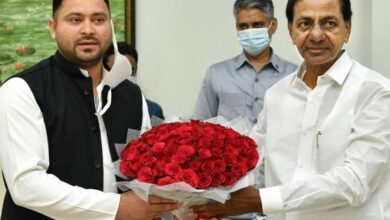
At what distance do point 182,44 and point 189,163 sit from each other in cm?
204

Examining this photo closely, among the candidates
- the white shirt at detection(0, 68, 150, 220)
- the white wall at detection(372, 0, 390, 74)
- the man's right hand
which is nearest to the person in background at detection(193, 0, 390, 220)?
the man's right hand

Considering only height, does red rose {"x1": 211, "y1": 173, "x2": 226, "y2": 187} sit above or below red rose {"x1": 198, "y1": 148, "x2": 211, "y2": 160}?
below

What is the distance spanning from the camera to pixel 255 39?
2.88 m

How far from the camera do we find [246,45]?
9.53ft

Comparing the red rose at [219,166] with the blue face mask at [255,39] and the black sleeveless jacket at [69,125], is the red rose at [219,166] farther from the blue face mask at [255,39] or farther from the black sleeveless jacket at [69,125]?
the blue face mask at [255,39]

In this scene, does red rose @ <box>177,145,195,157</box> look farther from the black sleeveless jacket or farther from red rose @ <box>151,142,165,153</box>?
the black sleeveless jacket

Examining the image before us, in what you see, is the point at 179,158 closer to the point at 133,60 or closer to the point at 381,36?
the point at 381,36

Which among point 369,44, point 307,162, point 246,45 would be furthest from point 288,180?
point 369,44

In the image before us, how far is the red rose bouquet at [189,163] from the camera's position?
1.46 meters

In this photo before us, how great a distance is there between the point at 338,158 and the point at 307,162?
0.35 ft

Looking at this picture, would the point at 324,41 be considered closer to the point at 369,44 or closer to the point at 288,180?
the point at 288,180

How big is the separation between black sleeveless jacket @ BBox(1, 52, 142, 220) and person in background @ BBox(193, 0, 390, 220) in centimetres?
38

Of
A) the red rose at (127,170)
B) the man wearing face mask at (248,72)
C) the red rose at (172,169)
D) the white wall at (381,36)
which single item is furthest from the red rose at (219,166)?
the white wall at (381,36)

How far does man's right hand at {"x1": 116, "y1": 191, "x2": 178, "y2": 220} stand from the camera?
1588mm
